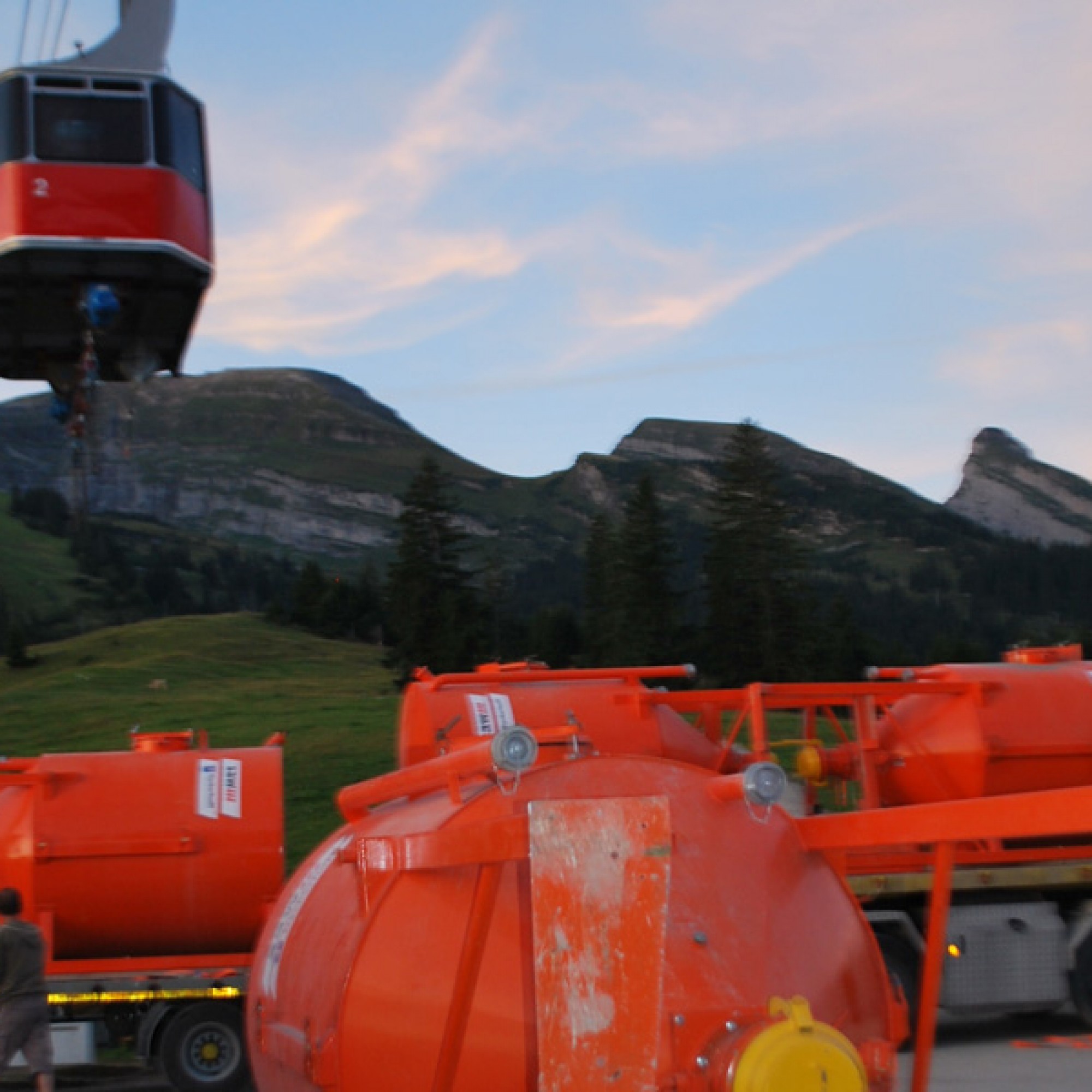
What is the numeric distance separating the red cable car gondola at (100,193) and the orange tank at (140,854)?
29.6 ft

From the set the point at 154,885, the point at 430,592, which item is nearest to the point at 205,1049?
the point at 154,885

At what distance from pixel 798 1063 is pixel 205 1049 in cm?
831

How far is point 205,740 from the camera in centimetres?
1374

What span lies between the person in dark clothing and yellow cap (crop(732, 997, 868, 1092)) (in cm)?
605

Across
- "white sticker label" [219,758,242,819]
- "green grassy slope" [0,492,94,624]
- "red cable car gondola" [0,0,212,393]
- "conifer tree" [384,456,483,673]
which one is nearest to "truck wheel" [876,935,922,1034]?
"white sticker label" [219,758,242,819]

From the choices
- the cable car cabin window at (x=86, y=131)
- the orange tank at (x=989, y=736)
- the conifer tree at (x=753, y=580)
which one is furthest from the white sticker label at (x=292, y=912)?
the conifer tree at (x=753, y=580)

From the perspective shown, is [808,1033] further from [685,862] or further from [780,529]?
[780,529]

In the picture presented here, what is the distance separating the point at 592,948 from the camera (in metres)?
4.41

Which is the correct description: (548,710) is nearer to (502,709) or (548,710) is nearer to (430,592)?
(502,709)

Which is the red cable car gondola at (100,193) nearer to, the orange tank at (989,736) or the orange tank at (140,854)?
the orange tank at (140,854)

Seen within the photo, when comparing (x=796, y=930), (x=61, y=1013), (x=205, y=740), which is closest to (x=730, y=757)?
(x=205, y=740)

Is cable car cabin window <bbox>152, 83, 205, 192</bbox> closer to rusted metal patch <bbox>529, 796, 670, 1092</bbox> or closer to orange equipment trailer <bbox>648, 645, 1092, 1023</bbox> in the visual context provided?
orange equipment trailer <bbox>648, 645, 1092, 1023</bbox>

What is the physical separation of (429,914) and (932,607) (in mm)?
141741

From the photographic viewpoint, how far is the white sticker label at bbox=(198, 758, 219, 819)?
11945 millimetres
